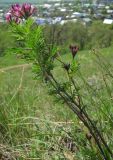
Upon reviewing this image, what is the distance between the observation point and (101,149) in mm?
1771

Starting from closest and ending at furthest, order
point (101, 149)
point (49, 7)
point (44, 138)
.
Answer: point (101, 149), point (44, 138), point (49, 7)

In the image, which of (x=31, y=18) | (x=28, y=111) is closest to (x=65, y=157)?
(x=31, y=18)

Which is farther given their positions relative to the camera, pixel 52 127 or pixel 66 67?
pixel 52 127

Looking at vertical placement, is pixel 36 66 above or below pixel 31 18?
below

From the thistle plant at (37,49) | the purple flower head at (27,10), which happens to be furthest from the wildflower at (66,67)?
the purple flower head at (27,10)

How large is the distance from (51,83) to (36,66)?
8cm

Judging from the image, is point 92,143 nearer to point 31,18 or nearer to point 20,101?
point 31,18

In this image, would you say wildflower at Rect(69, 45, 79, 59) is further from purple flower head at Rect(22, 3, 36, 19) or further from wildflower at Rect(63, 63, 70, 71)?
purple flower head at Rect(22, 3, 36, 19)

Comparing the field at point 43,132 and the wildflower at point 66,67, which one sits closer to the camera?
the wildflower at point 66,67

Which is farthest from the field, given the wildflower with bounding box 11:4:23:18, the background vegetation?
the wildflower with bounding box 11:4:23:18

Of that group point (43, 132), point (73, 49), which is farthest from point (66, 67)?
point (43, 132)

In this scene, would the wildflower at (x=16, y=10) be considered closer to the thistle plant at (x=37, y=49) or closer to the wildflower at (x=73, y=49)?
the thistle plant at (x=37, y=49)

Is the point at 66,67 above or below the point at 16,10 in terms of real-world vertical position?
below

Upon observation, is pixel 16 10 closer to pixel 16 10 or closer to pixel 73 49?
pixel 16 10
